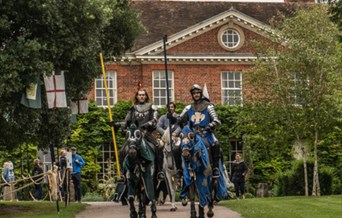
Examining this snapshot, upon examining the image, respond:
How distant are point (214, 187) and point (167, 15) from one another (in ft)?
118

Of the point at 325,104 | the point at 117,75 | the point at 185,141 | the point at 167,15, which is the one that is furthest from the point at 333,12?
the point at 167,15

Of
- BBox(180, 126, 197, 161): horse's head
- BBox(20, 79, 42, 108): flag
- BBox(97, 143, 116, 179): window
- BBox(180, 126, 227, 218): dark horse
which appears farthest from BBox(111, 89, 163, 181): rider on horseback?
BBox(97, 143, 116, 179): window

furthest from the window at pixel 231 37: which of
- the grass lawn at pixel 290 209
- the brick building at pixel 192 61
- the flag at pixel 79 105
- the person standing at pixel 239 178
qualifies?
the grass lawn at pixel 290 209

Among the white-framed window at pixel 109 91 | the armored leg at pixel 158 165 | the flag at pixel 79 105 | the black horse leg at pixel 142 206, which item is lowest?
the black horse leg at pixel 142 206

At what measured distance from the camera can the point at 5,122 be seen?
23.6 meters

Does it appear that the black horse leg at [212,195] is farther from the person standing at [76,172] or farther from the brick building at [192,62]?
the brick building at [192,62]

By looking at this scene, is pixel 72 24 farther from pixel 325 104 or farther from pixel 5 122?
pixel 325 104

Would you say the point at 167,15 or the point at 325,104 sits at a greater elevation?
the point at 167,15

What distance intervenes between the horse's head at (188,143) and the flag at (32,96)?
6.52 meters

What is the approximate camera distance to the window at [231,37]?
4956 centimetres

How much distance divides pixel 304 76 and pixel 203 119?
17730 millimetres

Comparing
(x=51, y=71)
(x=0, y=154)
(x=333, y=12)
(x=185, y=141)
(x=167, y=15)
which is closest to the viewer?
(x=185, y=141)

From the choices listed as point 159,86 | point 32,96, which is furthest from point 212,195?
point 159,86

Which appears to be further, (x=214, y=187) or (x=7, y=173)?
(x=7, y=173)
